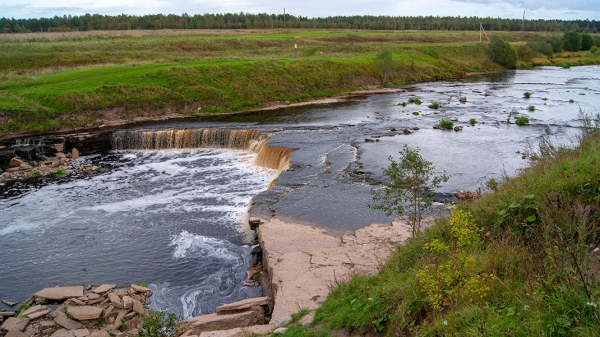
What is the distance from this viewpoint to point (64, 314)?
12742 mm

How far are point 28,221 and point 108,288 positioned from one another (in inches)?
337

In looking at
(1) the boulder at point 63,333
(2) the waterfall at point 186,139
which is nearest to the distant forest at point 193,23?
(2) the waterfall at point 186,139

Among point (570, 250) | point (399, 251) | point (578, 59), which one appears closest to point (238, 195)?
point (399, 251)

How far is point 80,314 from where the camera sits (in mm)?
12633

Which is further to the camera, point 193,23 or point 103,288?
point 193,23

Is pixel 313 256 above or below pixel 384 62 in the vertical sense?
below

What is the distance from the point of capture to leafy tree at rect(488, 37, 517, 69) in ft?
230

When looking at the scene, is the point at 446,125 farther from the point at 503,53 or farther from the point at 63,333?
the point at 503,53

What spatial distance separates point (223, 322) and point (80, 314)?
4.28 metres

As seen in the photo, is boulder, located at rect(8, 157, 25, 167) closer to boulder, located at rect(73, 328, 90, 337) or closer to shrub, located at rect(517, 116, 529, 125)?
boulder, located at rect(73, 328, 90, 337)

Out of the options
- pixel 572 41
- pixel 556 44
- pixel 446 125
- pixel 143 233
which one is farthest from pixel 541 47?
pixel 143 233

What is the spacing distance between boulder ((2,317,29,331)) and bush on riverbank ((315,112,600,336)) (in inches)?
321

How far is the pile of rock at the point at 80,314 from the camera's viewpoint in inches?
476

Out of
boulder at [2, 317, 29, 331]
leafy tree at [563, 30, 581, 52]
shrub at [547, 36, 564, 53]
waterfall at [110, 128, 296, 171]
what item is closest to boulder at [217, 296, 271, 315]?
boulder at [2, 317, 29, 331]
